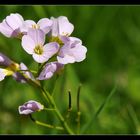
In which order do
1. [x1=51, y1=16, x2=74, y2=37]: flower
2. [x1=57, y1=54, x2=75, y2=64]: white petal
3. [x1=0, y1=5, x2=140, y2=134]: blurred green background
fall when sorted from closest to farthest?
[x1=57, y1=54, x2=75, y2=64]: white petal < [x1=51, y1=16, x2=74, y2=37]: flower < [x1=0, y1=5, x2=140, y2=134]: blurred green background

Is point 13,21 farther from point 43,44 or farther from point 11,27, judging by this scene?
point 43,44

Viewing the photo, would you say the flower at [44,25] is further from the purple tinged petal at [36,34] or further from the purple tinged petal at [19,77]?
the purple tinged petal at [19,77]

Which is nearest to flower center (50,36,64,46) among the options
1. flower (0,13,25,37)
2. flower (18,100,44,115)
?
flower (0,13,25,37)

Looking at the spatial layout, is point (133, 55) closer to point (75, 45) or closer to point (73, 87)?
point (73, 87)

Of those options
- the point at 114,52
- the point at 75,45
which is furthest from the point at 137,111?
the point at 75,45

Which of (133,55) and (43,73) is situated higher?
(43,73)

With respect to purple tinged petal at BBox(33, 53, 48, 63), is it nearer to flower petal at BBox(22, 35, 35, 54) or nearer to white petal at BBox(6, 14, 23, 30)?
flower petal at BBox(22, 35, 35, 54)
